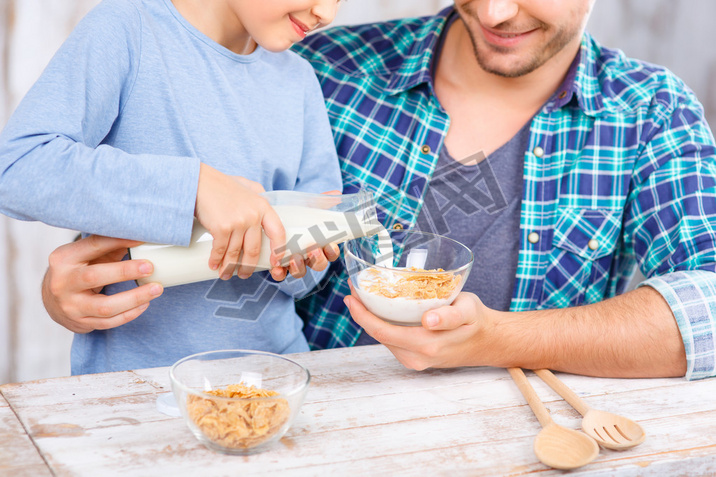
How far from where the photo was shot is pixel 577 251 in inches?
59.8

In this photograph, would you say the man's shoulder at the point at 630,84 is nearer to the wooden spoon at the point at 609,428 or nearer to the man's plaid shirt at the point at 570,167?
the man's plaid shirt at the point at 570,167

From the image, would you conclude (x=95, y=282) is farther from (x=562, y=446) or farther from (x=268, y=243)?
(x=562, y=446)

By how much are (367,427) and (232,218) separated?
1.10 feet

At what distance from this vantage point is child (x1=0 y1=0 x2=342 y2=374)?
36.4 inches

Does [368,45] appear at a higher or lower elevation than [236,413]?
higher

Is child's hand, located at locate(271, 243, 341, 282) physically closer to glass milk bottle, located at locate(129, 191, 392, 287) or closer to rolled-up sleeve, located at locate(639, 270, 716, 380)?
glass milk bottle, located at locate(129, 191, 392, 287)

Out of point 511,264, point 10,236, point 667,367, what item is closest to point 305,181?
point 511,264

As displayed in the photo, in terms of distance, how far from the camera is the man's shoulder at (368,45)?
67.1 inches

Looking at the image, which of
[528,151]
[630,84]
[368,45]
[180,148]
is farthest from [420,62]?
[180,148]

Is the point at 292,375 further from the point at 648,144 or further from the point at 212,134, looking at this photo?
the point at 648,144

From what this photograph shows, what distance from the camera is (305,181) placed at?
4.53 ft

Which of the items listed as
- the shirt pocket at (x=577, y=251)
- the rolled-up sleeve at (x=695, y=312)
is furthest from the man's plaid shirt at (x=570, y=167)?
the rolled-up sleeve at (x=695, y=312)

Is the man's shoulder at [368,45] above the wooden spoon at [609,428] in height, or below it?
above

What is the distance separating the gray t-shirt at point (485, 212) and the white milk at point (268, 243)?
0.54m
